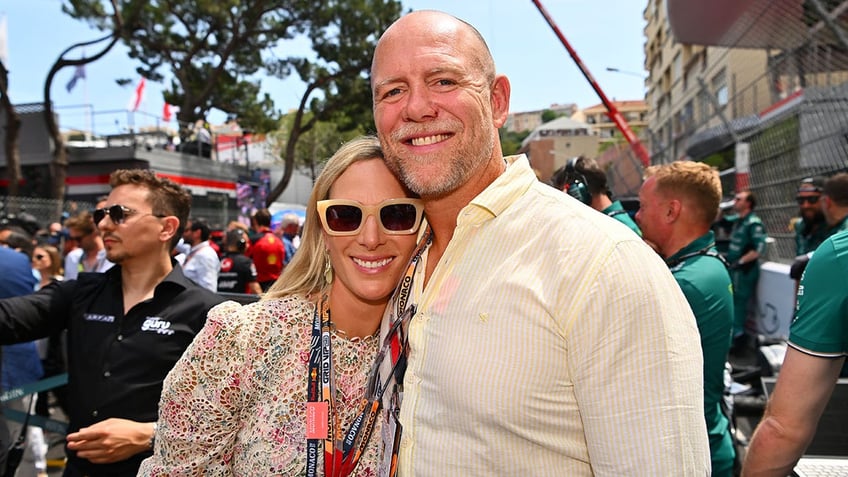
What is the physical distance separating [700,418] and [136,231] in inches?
104

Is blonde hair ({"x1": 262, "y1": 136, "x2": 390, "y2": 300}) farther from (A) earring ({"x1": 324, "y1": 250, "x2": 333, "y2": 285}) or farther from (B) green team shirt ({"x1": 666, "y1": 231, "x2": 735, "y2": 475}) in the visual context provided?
(B) green team shirt ({"x1": 666, "y1": 231, "x2": 735, "y2": 475})

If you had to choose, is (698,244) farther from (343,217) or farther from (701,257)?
(343,217)

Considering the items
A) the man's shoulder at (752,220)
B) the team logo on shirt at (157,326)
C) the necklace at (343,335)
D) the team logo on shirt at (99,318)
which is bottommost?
the team logo on shirt at (157,326)

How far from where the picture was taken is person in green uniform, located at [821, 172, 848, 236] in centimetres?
503

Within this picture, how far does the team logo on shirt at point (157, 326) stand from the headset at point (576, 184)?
2.83 metres

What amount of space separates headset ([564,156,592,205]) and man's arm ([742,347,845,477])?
251cm

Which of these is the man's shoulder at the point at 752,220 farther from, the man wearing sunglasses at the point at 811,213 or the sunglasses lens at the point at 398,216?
the sunglasses lens at the point at 398,216

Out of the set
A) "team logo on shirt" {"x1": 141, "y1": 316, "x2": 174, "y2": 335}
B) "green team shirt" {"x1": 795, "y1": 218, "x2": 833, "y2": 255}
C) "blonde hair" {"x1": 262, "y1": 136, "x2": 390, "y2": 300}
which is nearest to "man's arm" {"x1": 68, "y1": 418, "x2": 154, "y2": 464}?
"team logo on shirt" {"x1": 141, "y1": 316, "x2": 174, "y2": 335}

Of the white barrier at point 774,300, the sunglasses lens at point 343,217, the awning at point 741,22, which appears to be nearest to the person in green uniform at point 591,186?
the sunglasses lens at point 343,217

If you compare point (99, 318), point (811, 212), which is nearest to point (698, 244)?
point (99, 318)

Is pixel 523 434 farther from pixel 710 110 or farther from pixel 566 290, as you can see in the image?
pixel 710 110

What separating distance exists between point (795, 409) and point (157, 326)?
249 cm

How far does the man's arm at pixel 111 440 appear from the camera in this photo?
90.6 inches

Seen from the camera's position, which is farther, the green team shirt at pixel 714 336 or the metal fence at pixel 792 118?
the metal fence at pixel 792 118
